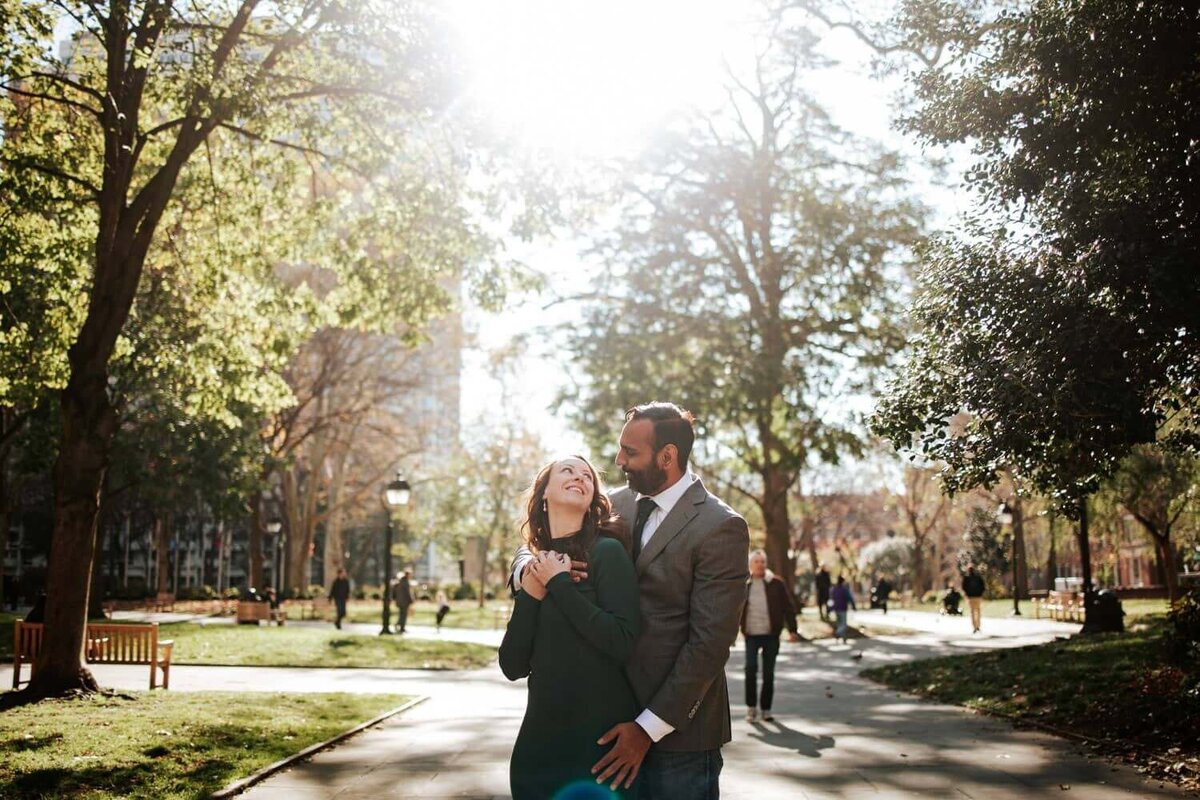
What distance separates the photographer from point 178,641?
24000 mm

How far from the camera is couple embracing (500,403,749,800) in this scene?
341 cm

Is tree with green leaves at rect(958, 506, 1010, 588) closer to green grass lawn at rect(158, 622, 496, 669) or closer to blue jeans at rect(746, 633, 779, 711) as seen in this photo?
green grass lawn at rect(158, 622, 496, 669)

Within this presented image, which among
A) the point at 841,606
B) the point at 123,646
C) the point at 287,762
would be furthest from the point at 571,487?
the point at 841,606

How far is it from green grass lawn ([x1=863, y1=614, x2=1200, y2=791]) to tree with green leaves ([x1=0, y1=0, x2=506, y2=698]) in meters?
9.66

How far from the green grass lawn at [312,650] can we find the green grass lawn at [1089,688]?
29.9 ft

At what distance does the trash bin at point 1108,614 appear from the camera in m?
22.3

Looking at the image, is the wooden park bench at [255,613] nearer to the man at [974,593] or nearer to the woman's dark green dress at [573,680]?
the man at [974,593]

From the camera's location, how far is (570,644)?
344cm

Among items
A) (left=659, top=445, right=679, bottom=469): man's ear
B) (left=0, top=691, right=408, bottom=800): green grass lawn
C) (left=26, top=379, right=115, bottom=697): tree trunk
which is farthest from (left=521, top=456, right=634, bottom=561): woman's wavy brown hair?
(left=26, top=379, right=115, bottom=697): tree trunk

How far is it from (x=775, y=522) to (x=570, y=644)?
28.1 metres

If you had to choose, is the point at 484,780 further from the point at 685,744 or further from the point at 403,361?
the point at 403,361

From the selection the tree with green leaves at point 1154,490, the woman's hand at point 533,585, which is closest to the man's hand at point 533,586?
the woman's hand at point 533,585

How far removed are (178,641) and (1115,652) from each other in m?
18.7

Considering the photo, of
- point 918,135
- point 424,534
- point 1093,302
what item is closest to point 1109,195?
point 1093,302
